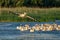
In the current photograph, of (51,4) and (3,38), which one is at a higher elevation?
(3,38)

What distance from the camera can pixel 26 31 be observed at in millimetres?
18516

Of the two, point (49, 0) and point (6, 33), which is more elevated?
point (6, 33)

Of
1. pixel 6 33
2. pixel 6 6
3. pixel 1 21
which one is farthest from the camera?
pixel 6 6

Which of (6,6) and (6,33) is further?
(6,6)

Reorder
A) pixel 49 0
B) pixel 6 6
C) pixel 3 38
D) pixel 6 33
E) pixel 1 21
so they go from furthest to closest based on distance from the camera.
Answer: pixel 49 0, pixel 6 6, pixel 1 21, pixel 6 33, pixel 3 38

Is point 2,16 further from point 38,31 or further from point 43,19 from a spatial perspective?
point 38,31

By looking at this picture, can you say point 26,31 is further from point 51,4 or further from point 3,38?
point 51,4

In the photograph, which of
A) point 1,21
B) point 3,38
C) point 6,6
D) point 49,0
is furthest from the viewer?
point 49,0

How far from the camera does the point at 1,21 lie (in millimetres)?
22656

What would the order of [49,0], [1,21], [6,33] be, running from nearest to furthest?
[6,33], [1,21], [49,0]

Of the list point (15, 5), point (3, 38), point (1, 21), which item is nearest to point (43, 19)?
point (1, 21)

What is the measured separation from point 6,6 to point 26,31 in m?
13.9

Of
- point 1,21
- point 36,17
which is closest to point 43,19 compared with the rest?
point 36,17

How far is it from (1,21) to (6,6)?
9.61 m
